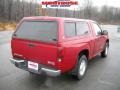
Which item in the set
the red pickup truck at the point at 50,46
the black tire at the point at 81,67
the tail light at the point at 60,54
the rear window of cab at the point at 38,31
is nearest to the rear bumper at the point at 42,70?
the red pickup truck at the point at 50,46

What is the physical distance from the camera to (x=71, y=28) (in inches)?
233

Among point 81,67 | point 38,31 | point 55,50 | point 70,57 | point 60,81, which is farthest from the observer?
point 81,67

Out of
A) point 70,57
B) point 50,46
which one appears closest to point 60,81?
point 70,57

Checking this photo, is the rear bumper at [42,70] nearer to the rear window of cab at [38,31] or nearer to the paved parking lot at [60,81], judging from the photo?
the paved parking lot at [60,81]

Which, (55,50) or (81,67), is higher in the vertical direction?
(55,50)

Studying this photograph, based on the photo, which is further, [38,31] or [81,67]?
[81,67]

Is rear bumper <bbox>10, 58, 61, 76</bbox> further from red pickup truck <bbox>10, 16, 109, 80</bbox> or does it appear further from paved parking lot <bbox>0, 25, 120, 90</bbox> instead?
paved parking lot <bbox>0, 25, 120, 90</bbox>

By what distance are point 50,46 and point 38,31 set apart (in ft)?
2.13

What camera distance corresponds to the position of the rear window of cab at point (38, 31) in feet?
17.5

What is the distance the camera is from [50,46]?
521 centimetres

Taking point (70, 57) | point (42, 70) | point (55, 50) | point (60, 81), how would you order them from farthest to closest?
point (60, 81)
point (70, 57)
point (42, 70)
point (55, 50)

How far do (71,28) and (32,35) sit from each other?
3.58 feet

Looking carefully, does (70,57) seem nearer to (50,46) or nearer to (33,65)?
(50,46)

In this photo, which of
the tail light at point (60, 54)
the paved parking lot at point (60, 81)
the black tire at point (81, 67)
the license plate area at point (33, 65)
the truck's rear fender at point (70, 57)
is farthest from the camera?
the black tire at point (81, 67)
